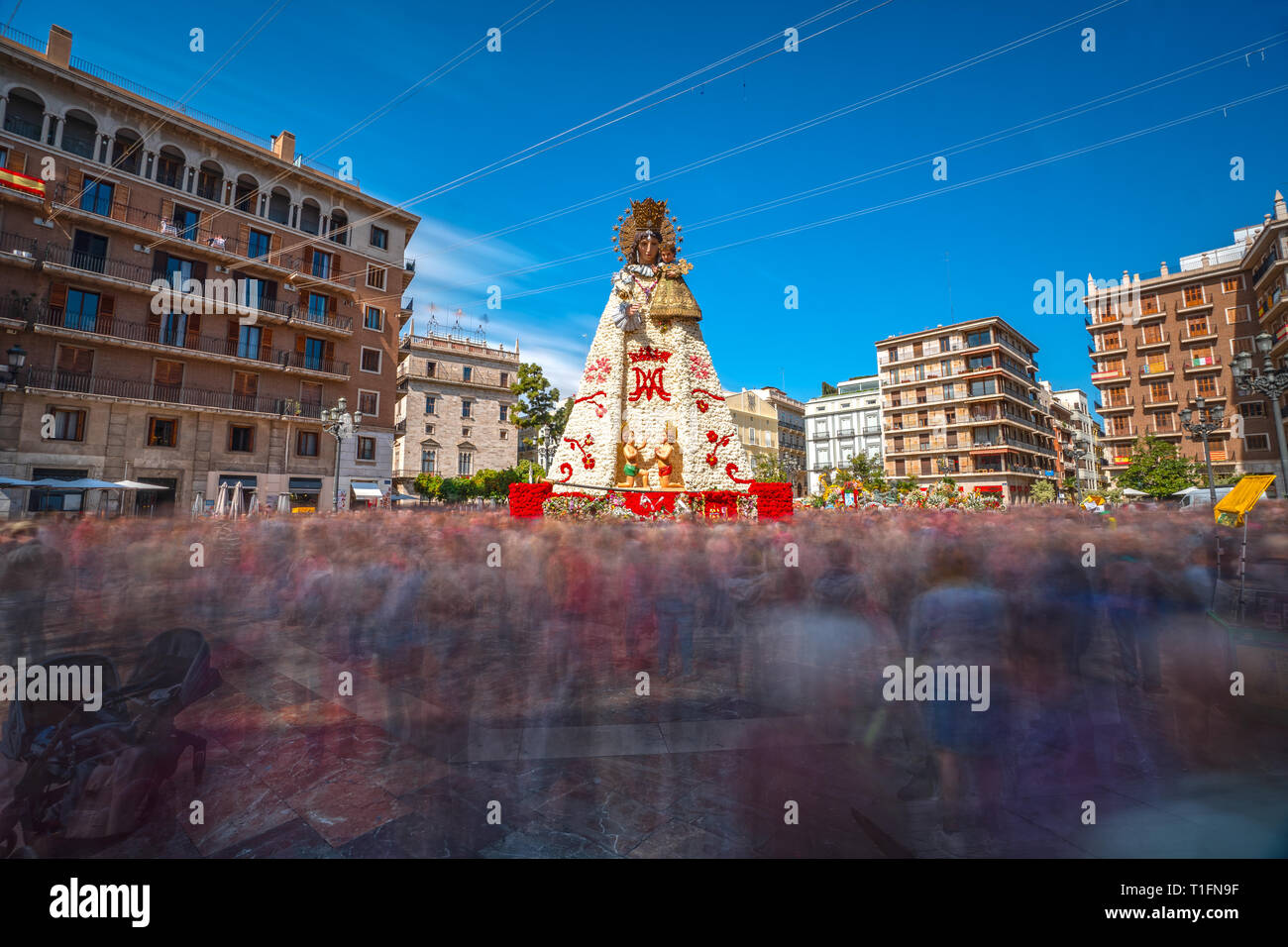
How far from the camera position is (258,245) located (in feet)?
89.5

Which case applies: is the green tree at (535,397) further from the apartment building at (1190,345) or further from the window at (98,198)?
the apartment building at (1190,345)

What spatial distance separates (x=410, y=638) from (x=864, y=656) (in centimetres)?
317

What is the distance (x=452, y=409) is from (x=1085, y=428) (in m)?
93.5

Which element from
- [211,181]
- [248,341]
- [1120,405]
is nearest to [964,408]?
[1120,405]

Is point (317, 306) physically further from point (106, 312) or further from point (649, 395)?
point (649, 395)

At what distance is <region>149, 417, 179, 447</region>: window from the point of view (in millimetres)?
22984

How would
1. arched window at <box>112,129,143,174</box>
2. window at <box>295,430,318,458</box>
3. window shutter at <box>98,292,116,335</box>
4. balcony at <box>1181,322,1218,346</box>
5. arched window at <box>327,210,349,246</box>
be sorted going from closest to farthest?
window shutter at <box>98,292,116,335</box> < arched window at <box>112,129,143,174</box> < window at <box>295,430,318,458</box> < arched window at <box>327,210,349,246</box> < balcony at <box>1181,322,1218,346</box>

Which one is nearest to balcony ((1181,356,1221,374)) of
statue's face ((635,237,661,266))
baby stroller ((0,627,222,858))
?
statue's face ((635,237,661,266))

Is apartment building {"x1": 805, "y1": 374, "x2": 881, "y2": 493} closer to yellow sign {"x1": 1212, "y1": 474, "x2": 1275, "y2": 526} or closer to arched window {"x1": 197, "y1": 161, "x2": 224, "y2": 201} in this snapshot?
arched window {"x1": 197, "y1": 161, "x2": 224, "y2": 201}

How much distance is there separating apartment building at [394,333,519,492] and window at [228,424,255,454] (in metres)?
17.9
